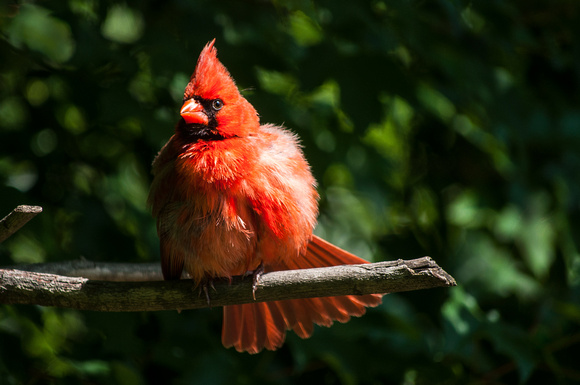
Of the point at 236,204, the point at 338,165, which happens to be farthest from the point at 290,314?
the point at 338,165

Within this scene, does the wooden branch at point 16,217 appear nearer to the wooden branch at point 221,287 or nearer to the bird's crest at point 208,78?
the wooden branch at point 221,287

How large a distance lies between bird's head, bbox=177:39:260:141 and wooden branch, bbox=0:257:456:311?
2.23 ft

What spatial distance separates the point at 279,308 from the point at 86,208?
1.15 m

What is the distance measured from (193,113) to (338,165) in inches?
46.2

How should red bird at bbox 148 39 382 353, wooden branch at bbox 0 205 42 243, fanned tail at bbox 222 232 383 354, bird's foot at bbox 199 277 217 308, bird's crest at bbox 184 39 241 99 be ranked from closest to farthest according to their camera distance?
1. wooden branch at bbox 0 205 42 243
2. bird's foot at bbox 199 277 217 308
3. red bird at bbox 148 39 382 353
4. bird's crest at bbox 184 39 241 99
5. fanned tail at bbox 222 232 383 354

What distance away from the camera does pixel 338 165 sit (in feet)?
12.8

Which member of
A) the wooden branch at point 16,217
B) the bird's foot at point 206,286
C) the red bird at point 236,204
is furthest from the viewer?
the red bird at point 236,204

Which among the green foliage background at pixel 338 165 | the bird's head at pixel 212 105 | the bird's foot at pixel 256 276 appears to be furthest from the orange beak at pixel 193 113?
the bird's foot at pixel 256 276

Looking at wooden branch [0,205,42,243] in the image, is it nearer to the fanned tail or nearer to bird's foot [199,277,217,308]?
bird's foot [199,277,217,308]

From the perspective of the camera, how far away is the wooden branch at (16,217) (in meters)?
2.33

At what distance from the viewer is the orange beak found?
9.70 ft

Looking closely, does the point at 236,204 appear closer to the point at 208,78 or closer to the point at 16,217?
the point at 208,78

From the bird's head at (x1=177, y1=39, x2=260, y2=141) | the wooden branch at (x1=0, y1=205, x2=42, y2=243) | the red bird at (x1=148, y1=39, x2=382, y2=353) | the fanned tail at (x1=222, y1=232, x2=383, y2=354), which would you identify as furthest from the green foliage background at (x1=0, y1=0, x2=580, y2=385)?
the wooden branch at (x1=0, y1=205, x2=42, y2=243)

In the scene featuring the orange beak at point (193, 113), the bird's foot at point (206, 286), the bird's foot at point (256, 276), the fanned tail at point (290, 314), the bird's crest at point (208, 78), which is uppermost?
the bird's crest at point (208, 78)
